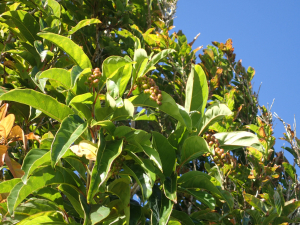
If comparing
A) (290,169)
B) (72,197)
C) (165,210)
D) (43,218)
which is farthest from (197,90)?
Answer: (290,169)

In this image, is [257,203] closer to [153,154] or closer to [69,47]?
[153,154]

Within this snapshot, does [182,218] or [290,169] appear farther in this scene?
[290,169]

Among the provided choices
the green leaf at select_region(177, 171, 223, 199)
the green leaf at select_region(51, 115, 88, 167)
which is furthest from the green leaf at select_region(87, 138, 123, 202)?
the green leaf at select_region(177, 171, 223, 199)

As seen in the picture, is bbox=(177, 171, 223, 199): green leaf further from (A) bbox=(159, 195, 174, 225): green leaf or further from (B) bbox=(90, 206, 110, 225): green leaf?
(B) bbox=(90, 206, 110, 225): green leaf

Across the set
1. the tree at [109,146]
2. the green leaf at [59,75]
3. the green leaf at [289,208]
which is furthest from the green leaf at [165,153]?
the green leaf at [289,208]

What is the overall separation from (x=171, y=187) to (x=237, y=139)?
53 centimetres

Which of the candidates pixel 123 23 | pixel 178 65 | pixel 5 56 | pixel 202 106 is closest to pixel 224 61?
pixel 178 65

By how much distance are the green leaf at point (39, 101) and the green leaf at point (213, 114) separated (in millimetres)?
838

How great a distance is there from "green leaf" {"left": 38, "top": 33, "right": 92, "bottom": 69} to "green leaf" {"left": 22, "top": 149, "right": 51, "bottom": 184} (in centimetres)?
56

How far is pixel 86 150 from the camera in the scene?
1.56 meters

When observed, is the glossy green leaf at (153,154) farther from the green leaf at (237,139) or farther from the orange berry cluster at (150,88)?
the green leaf at (237,139)

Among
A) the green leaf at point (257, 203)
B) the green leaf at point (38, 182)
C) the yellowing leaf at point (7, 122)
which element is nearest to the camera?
the green leaf at point (38, 182)

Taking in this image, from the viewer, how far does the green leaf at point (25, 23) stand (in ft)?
8.23

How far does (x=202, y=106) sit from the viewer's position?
193 cm
